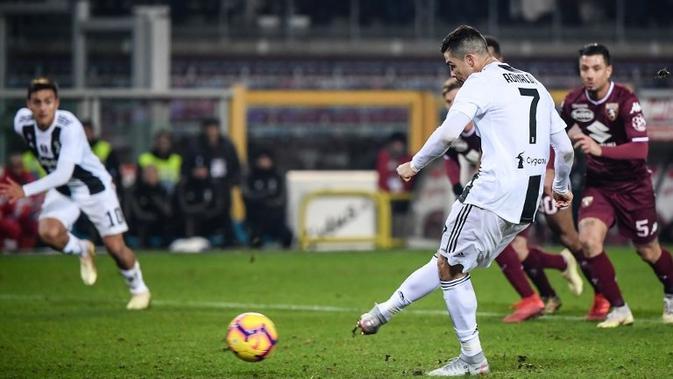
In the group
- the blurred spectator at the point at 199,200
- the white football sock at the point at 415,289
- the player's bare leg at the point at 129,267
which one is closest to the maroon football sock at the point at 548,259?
the player's bare leg at the point at 129,267

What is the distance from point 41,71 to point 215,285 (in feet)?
71.0

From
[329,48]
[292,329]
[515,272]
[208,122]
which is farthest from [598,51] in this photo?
[329,48]

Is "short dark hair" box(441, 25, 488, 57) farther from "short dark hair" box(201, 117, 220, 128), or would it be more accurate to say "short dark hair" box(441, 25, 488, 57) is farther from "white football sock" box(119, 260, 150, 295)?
"short dark hair" box(201, 117, 220, 128)

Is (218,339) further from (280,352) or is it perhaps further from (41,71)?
(41,71)

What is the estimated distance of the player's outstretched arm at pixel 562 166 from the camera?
789 cm

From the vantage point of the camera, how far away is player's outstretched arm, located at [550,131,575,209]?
7.89 metres

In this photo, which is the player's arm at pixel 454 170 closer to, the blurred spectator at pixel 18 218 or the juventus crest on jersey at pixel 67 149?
the juventus crest on jersey at pixel 67 149

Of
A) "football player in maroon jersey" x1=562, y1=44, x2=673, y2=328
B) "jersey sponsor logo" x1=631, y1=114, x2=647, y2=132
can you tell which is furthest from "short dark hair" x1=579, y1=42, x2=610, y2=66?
"jersey sponsor logo" x1=631, y1=114, x2=647, y2=132

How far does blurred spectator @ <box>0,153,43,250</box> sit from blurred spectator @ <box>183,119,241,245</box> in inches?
94.4

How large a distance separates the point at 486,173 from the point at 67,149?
5004mm

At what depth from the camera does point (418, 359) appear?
8.51 meters

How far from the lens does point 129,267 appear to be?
11891 millimetres

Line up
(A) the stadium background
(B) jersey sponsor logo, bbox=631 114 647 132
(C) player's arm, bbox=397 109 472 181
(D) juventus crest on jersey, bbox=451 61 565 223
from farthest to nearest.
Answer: (A) the stadium background
(B) jersey sponsor logo, bbox=631 114 647 132
(D) juventus crest on jersey, bbox=451 61 565 223
(C) player's arm, bbox=397 109 472 181

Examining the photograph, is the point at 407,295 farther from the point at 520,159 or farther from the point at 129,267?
the point at 129,267
